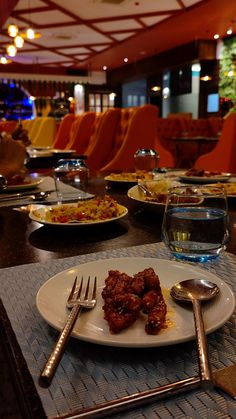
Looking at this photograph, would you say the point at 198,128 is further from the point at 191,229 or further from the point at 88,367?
the point at 88,367

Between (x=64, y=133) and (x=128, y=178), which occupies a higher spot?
(x=64, y=133)

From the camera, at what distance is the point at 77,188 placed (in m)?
1.29

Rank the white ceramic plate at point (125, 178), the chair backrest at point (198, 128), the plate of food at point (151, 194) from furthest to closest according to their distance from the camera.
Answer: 1. the chair backrest at point (198, 128)
2. the white ceramic plate at point (125, 178)
3. the plate of food at point (151, 194)

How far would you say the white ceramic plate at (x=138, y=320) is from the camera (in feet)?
1.15

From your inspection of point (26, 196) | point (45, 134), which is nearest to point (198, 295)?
point (26, 196)

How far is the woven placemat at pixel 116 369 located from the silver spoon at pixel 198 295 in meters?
0.03

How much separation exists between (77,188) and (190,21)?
6964 mm

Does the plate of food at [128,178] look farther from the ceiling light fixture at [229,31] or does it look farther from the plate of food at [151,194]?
the ceiling light fixture at [229,31]

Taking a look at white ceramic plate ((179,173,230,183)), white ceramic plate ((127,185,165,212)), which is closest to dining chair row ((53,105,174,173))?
white ceramic plate ((179,173,230,183))

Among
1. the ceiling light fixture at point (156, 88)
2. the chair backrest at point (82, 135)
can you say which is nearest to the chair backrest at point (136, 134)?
the chair backrest at point (82, 135)

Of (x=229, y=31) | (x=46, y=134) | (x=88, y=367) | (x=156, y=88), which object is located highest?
(x=229, y=31)

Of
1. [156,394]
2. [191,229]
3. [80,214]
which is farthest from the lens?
[80,214]

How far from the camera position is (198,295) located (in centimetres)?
43

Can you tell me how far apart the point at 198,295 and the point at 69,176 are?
88cm
